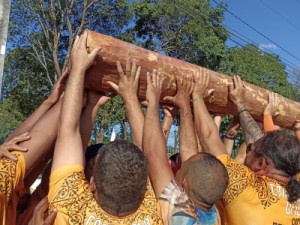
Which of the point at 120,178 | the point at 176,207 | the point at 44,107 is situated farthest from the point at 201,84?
the point at 120,178

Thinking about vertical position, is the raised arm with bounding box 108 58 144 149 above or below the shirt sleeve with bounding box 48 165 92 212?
above

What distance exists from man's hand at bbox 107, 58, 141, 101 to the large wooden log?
1.9 inches

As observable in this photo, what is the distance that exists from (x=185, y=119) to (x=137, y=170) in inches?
49.0

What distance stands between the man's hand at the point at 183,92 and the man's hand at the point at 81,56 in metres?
0.91

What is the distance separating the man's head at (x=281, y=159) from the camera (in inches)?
105

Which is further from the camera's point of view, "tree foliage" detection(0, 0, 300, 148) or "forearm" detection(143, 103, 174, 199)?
"tree foliage" detection(0, 0, 300, 148)

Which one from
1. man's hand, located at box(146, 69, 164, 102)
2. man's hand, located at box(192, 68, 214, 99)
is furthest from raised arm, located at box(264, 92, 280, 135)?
man's hand, located at box(146, 69, 164, 102)

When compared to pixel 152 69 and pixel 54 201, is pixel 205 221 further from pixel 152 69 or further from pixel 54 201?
pixel 152 69

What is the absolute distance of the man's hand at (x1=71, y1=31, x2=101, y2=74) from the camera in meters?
2.48

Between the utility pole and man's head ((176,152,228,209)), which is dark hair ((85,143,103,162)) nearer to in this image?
man's head ((176,152,228,209))

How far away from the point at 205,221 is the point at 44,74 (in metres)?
19.0

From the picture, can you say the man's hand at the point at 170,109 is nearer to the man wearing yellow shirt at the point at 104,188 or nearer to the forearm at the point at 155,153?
the forearm at the point at 155,153

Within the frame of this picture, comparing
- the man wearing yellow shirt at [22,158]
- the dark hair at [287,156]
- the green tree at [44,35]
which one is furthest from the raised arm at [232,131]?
the green tree at [44,35]

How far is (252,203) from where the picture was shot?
98.6 inches
